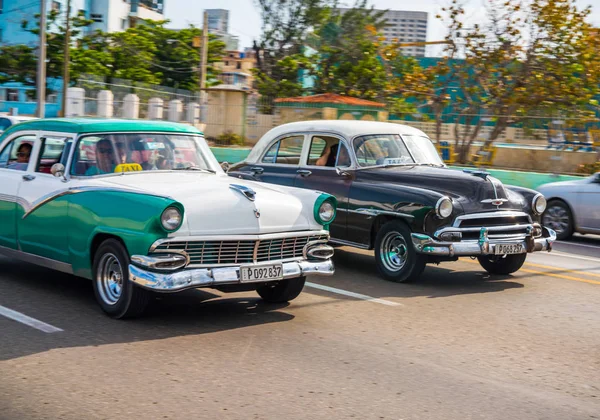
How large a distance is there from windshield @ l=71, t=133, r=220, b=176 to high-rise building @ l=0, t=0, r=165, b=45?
4665 centimetres

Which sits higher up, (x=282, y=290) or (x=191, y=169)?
(x=191, y=169)

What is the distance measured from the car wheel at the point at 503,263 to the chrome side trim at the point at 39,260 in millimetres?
4738

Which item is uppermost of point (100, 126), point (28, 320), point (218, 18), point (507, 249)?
point (218, 18)

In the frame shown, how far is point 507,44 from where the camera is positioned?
78.2 ft

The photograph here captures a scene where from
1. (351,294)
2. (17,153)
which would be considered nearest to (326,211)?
(351,294)

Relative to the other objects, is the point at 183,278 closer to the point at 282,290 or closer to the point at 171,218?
the point at 171,218

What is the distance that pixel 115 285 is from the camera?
22.0 feet

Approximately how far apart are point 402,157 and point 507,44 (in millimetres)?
15034

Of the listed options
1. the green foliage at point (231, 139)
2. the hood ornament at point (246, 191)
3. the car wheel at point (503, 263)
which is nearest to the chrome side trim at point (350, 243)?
the car wheel at point (503, 263)

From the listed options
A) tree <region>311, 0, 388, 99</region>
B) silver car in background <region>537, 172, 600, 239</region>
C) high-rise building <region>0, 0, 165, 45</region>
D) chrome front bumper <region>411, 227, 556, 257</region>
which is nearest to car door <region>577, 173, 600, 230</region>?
silver car in background <region>537, 172, 600, 239</region>

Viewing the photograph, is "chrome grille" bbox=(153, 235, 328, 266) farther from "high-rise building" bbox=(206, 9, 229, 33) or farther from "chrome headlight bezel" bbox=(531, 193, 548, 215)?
"high-rise building" bbox=(206, 9, 229, 33)

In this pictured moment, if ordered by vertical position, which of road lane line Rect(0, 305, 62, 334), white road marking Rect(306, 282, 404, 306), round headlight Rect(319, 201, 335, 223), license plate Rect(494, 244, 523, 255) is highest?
round headlight Rect(319, 201, 335, 223)

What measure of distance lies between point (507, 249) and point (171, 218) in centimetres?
408

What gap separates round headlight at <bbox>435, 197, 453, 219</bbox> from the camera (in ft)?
28.3
